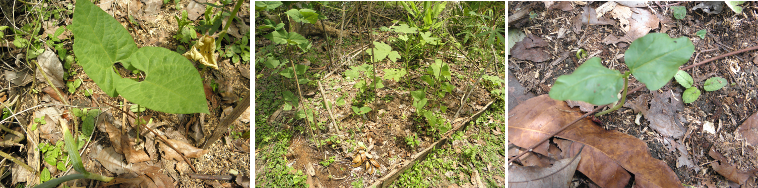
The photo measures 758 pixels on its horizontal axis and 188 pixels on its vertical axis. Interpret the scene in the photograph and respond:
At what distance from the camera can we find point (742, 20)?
1384mm

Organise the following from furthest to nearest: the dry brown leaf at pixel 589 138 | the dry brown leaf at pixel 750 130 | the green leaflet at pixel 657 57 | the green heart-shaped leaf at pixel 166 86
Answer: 1. the dry brown leaf at pixel 750 130
2. the dry brown leaf at pixel 589 138
3. the green leaflet at pixel 657 57
4. the green heart-shaped leaf at pixel 166 86

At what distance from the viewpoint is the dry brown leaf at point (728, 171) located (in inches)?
48.9

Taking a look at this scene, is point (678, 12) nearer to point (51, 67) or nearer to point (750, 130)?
point (750, 130)

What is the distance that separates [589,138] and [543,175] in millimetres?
230

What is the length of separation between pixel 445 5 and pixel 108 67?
0.99 meters

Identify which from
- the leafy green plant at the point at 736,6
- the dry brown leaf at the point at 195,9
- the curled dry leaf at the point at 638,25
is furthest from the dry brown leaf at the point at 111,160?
the leafy green plant at the point at 736,6

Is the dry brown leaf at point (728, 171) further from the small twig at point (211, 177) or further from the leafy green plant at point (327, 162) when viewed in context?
the small twig at point (211, 177)

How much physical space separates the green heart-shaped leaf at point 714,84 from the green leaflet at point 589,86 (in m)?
0.98

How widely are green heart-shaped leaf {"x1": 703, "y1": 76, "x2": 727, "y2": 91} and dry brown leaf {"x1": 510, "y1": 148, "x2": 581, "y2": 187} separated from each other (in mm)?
832

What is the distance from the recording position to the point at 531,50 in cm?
119

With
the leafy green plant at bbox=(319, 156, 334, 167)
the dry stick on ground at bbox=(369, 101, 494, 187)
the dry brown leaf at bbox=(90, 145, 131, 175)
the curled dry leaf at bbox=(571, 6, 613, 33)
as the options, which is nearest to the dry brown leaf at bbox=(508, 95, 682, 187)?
the dry stick on ground at bbox=(369, 101, 494, 187)

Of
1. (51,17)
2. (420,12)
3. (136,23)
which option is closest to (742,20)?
(420,12)

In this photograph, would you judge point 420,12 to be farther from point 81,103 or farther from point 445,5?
point 81,103

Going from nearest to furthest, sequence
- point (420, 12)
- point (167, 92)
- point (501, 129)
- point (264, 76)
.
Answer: point (167, 92) < point (264, 76) < point (501, 129) < point (420, 12)
